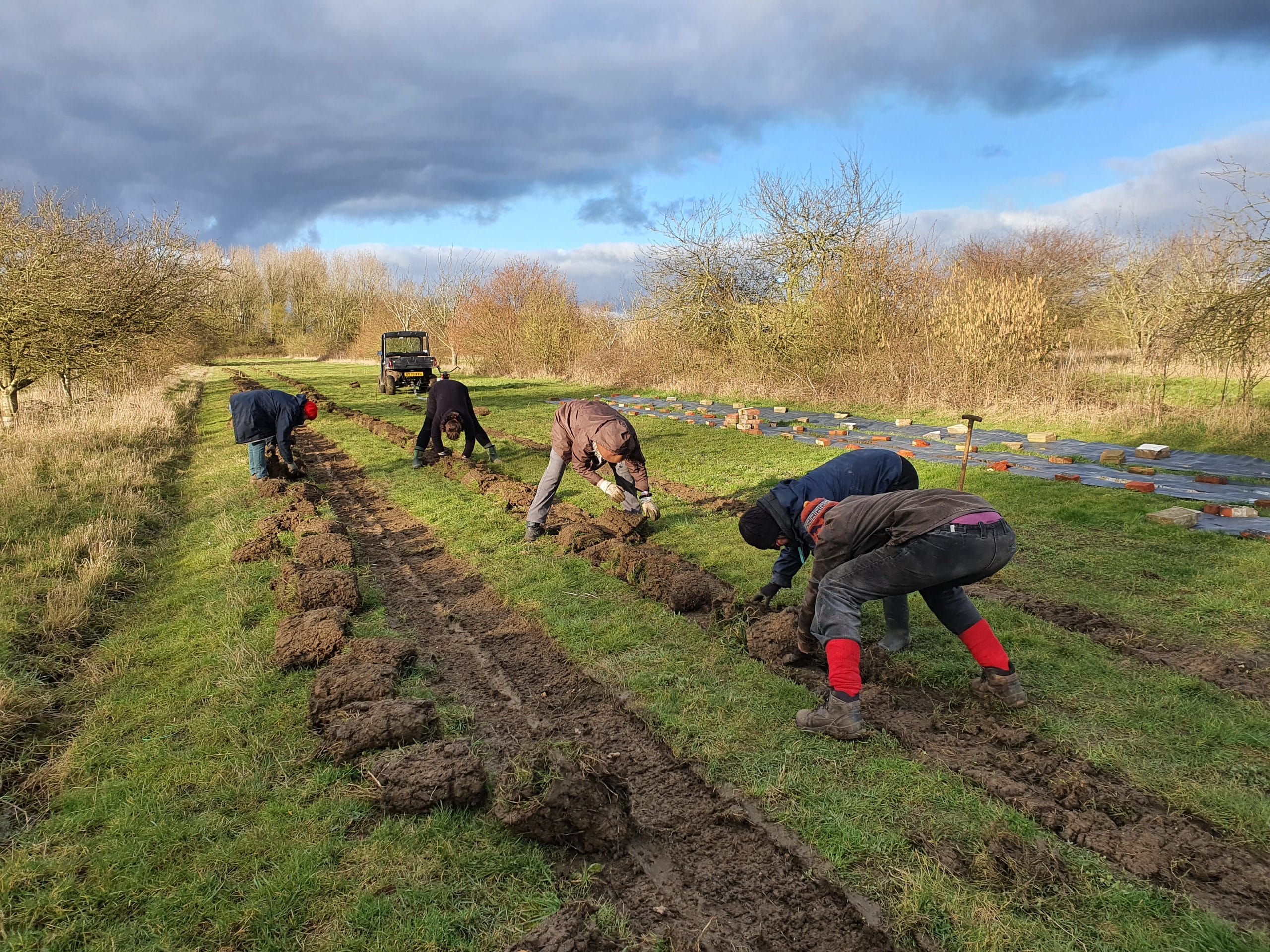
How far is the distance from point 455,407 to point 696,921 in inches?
382

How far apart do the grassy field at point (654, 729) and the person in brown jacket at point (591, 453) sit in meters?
0.95

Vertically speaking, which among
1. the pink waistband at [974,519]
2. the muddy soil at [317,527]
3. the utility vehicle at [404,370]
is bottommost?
the muddy soil at [317,527]

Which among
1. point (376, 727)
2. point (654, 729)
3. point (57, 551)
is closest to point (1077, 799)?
point (654, 729)

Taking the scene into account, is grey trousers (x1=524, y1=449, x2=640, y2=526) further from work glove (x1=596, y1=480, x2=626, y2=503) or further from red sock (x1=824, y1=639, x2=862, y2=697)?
red sock (x1=824, y1=639, x2=862, y2=697)

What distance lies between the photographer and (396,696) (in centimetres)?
433

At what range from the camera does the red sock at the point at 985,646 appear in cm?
397

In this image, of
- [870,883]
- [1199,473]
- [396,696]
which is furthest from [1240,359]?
[396,696]

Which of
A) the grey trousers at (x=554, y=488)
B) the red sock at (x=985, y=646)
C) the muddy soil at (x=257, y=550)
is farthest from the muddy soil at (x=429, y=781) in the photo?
the muddy soil at (x=257, y=550)

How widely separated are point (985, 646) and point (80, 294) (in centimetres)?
1683

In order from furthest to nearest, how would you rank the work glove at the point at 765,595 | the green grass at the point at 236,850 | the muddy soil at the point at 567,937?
the work glove at the point at 765,595, the green grass at the point at 236,850, the muddy soil at the point at 567,937

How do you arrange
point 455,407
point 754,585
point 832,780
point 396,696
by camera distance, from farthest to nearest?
point 455,407 < point 754,585 < point 396,696 < point 832,780

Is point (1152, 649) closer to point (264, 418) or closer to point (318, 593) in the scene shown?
point (318, 593)

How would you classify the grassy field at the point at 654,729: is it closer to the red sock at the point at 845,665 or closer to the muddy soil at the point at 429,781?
the muddy soil at the point at 429,781

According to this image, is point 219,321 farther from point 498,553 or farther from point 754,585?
point 754,585
